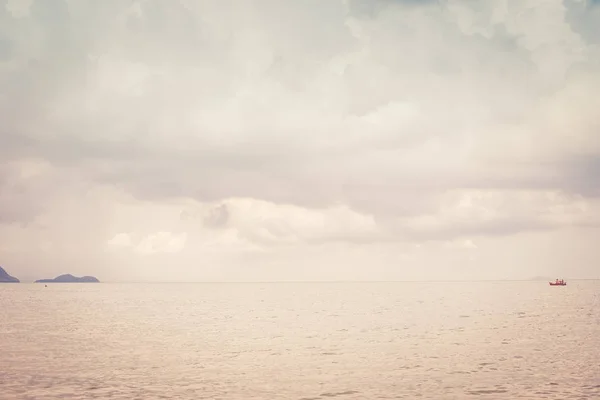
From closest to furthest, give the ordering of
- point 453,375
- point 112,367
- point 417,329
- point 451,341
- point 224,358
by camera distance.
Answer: point 453,375 < point 112,367 < point 224,358 < point 451,341 < point 417,329

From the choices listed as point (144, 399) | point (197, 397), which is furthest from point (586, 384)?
point (144, 399)

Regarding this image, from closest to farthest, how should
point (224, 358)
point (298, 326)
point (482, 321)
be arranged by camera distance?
point (224, 358), point (298, 326), point (482, 321)

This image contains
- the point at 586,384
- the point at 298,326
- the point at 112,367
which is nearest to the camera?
the point at 586,384

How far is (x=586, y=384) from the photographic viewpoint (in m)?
40.2

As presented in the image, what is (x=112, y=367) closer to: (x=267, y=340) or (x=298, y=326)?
(x=267, y=340)

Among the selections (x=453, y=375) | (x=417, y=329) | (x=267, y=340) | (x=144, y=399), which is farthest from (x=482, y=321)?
(x=144, y=399)

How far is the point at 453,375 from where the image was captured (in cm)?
4388

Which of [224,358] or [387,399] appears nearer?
[387,399]

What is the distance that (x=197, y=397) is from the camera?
120 ft

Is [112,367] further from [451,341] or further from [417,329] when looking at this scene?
[417,329]

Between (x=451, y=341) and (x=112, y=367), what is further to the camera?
(x=451, y=341)

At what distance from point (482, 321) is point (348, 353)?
51.2 metres

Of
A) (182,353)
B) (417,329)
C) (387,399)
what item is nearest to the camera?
Result: (387,399)

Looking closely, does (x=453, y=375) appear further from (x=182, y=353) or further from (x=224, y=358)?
(x=182, y=353)
